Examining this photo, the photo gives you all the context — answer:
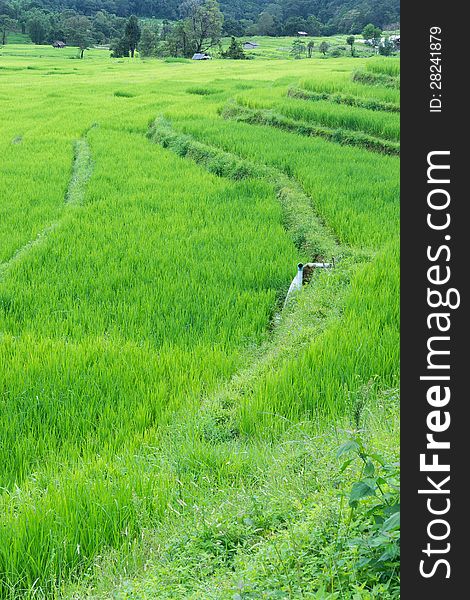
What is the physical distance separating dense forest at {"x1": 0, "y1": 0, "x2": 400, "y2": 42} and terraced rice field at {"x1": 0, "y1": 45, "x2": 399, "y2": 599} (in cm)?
2592

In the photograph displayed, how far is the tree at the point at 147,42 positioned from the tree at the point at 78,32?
4221 mm

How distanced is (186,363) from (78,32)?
4873cm

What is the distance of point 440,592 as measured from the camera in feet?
3.91

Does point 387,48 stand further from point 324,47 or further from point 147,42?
point 147,42

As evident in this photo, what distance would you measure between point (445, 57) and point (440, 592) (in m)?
0.95

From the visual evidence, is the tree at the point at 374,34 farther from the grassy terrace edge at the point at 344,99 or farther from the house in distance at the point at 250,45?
the grassy terrace edge at the point at 344,99

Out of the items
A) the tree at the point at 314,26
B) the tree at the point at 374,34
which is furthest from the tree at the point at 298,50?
the tree at the point at 314,26

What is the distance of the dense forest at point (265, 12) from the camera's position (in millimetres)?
36741

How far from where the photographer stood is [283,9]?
58031mm

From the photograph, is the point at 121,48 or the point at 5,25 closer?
the point at 121,48

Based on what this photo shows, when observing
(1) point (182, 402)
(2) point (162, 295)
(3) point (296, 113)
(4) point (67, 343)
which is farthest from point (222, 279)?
(3) point (296, 113)

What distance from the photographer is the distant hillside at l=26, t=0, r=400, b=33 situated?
34.4 m

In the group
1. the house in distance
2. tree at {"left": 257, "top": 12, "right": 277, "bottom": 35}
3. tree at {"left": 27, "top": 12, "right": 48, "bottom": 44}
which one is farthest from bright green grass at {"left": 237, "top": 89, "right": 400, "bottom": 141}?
tree at {"left": 27, "top": 12, "right": 48, "bottom": 44}

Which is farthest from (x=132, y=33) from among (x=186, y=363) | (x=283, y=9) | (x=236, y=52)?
(x=186, y=363)
